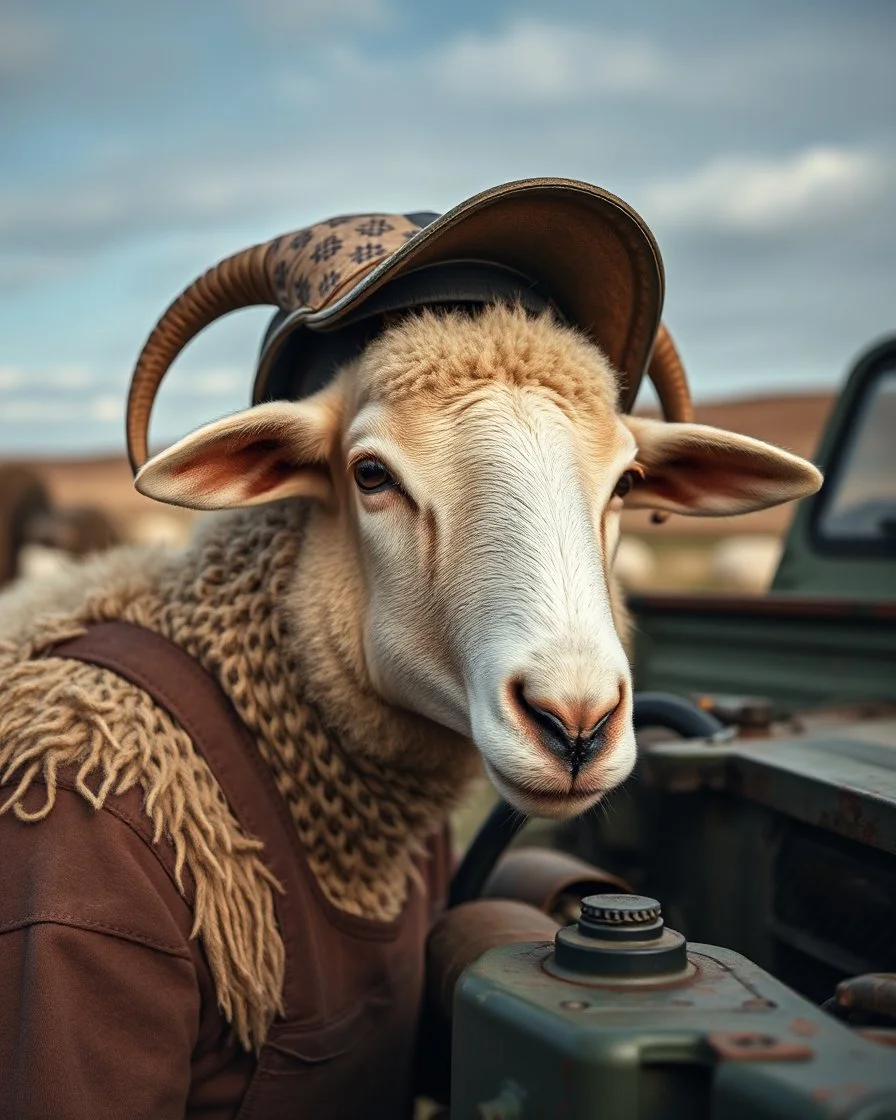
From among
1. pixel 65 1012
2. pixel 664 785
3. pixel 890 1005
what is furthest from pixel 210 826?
pixel 890 1005

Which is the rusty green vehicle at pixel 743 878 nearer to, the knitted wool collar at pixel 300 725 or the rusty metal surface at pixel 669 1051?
the rusty metal surface at pixel 669 1051

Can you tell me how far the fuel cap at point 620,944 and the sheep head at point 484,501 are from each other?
259 mm

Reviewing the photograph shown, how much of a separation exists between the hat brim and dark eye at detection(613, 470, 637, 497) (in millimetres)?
257

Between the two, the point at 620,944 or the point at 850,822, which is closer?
the point at 620,944

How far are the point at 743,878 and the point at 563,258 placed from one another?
1237 millimetres

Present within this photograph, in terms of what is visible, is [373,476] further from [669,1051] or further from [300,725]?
[669,1051]

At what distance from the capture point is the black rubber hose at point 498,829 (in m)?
2.38

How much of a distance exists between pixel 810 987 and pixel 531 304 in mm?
1332

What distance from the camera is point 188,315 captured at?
228 cm

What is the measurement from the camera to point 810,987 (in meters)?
2.11

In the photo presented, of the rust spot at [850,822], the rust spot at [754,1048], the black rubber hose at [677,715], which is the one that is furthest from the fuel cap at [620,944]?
the black rubber hose at [677,715]

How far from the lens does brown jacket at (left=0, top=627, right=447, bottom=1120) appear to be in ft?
5.35

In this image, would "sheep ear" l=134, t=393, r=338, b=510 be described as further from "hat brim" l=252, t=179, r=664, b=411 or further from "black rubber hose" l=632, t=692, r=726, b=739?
"black rubber hose" l=632, t=692, r=726, b=739

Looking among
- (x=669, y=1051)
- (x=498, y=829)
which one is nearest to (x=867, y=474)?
(x=498, y=829)
